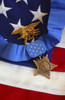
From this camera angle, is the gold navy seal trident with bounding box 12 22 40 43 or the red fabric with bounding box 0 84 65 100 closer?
the red fabric with bounding box 0 84 65 100

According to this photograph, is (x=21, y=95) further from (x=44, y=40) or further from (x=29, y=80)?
(x=44, y=40)

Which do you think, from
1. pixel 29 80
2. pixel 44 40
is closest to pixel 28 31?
pixel 44 40

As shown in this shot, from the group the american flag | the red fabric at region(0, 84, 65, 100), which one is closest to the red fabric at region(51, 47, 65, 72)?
the american flag

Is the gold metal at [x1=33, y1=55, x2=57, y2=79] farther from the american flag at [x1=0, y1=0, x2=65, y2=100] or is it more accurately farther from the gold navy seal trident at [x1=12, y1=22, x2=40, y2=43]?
the gold navy seal trident at [x1=12, y1=22, x2=40, y2=43]

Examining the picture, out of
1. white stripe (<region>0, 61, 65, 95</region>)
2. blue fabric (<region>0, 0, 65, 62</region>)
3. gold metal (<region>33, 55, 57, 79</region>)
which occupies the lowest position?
white stripe (<region>0, 61, 65, 95</region>)

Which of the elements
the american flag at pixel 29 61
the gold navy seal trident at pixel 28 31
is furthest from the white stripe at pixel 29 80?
the gold navy seal trident at pixel 28 31

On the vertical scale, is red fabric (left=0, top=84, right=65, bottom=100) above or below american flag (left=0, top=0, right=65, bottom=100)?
below

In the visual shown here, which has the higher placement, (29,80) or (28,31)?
(28,31)
